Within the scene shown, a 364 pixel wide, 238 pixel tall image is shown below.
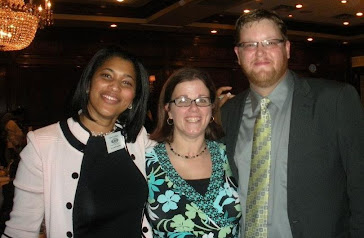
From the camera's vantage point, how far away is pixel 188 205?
1.94 meters

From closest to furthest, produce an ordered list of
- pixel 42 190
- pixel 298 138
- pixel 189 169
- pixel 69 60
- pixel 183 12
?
pixel 42 190, pixel 298 138, pixel 189 169, pixel 183 12, pixel 69 60

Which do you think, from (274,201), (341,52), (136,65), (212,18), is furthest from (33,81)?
(341,52)

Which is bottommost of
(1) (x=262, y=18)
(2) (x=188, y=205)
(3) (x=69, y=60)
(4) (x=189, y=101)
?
(2) (x=188, y=205)

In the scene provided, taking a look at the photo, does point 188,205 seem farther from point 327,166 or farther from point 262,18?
point 262,18

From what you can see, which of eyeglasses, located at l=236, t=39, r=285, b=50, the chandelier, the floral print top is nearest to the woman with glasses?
the floral print top

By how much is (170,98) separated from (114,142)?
45cm

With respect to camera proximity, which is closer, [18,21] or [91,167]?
[91,167]

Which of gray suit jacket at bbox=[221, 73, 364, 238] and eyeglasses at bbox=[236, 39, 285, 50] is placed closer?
gray suit jacket at bbox=[221, 73, 364, 238]

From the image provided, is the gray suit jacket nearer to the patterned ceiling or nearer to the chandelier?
the chandelier

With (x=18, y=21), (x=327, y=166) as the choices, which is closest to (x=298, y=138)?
(x=327, y=166)

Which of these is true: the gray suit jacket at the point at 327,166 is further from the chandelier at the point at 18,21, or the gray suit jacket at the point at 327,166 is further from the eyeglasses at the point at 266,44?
the chandelier at the point at 18,21

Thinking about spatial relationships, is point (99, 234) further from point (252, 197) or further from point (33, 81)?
point (33, 81)

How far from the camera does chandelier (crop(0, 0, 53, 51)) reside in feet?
14.2

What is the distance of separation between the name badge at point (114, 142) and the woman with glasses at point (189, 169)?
21cm
